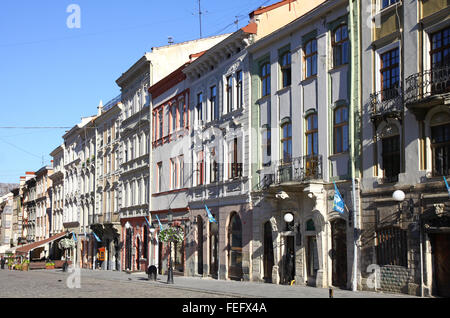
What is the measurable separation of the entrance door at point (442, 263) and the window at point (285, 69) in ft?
36.1

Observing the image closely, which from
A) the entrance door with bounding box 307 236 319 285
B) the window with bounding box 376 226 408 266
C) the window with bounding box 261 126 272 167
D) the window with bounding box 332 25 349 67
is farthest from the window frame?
the window with bounding box 376 226 408 266

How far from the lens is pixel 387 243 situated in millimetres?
23156

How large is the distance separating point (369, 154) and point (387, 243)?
3182mm

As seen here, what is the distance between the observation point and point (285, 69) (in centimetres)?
3009

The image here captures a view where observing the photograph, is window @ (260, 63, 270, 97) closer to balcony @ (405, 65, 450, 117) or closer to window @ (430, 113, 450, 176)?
balcony @ (405, 65, 450, 117)

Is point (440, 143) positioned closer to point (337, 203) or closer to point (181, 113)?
point (337, 203)

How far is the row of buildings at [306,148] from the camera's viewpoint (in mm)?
21656

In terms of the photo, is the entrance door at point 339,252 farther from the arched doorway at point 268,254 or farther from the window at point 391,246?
the arched doorway at point 268,254

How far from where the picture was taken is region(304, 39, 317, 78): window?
1091 inches

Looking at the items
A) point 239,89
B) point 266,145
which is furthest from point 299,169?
point 239,89

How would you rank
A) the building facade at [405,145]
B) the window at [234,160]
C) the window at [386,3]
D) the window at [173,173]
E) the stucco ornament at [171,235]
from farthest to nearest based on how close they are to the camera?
1. the window at [173,173]
2. the stucco ornament at [171,235]
3. the window at [234,160]
4. the window at [386,3]
5. the building facade at [405,145]

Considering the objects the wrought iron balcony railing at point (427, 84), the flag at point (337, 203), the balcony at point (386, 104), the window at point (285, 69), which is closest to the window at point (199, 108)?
the window at point (285, 69)
